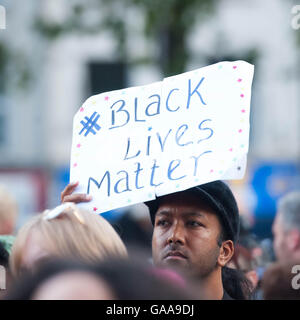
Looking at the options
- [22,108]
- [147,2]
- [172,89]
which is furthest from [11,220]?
[22,108]

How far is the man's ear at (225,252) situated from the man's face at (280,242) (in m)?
0.79

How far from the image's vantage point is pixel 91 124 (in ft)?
8.77

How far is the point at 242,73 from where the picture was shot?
251cm

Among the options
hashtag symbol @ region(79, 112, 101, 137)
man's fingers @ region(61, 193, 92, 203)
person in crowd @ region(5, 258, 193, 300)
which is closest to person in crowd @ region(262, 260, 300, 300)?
man's fingers @ region(61, 193, 92, 203)

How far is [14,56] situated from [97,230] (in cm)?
837

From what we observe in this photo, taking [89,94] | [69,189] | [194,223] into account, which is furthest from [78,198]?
[89,94]

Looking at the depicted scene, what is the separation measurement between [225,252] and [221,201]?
15cm

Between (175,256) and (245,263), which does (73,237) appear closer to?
(175,256)

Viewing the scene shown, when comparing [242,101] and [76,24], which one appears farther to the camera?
[76,24]

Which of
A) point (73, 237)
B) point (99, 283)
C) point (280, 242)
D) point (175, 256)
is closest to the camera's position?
point (99, 283)

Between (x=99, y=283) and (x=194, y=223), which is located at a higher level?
(x=194, y=223)

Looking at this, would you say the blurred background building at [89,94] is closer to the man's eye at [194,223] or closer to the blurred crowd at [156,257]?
the blurred crowd at [156,257]
